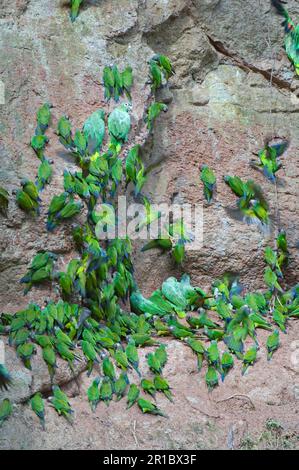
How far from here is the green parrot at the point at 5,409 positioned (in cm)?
433

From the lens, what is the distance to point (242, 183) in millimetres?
5965

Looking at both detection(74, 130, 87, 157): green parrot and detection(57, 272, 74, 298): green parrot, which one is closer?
detection(57, 272, 74, 298): green parrot

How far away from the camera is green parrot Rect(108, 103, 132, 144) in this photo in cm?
556

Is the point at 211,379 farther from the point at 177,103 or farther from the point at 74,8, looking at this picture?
the point at 74,8

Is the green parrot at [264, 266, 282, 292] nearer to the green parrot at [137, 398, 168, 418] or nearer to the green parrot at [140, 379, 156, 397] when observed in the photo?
the green parrot at [140, 379, 156, 397]

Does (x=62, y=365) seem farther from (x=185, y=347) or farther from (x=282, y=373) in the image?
(x=282, y=373)

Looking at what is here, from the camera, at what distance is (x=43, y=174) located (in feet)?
17.2

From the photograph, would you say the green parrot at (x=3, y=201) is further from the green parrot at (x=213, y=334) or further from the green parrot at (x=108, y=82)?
the green parrot at (x=213, y=334)

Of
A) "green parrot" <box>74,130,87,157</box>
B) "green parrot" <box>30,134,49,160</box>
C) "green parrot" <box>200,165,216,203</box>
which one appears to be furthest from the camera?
"green parrot" <box>200,165,216,203</box>

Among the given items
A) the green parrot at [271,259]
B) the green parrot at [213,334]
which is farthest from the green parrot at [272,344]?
the green parrot at [271,259]

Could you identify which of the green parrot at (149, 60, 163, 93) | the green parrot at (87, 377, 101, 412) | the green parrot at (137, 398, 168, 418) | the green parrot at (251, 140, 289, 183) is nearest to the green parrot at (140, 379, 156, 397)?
the green parrot at (137, 398, 168, 418)

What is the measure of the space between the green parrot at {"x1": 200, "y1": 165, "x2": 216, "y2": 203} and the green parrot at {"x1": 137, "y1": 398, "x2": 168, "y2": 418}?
1789 mm

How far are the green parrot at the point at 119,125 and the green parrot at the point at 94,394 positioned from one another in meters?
1.70

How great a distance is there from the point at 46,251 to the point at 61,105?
106 centimetres
